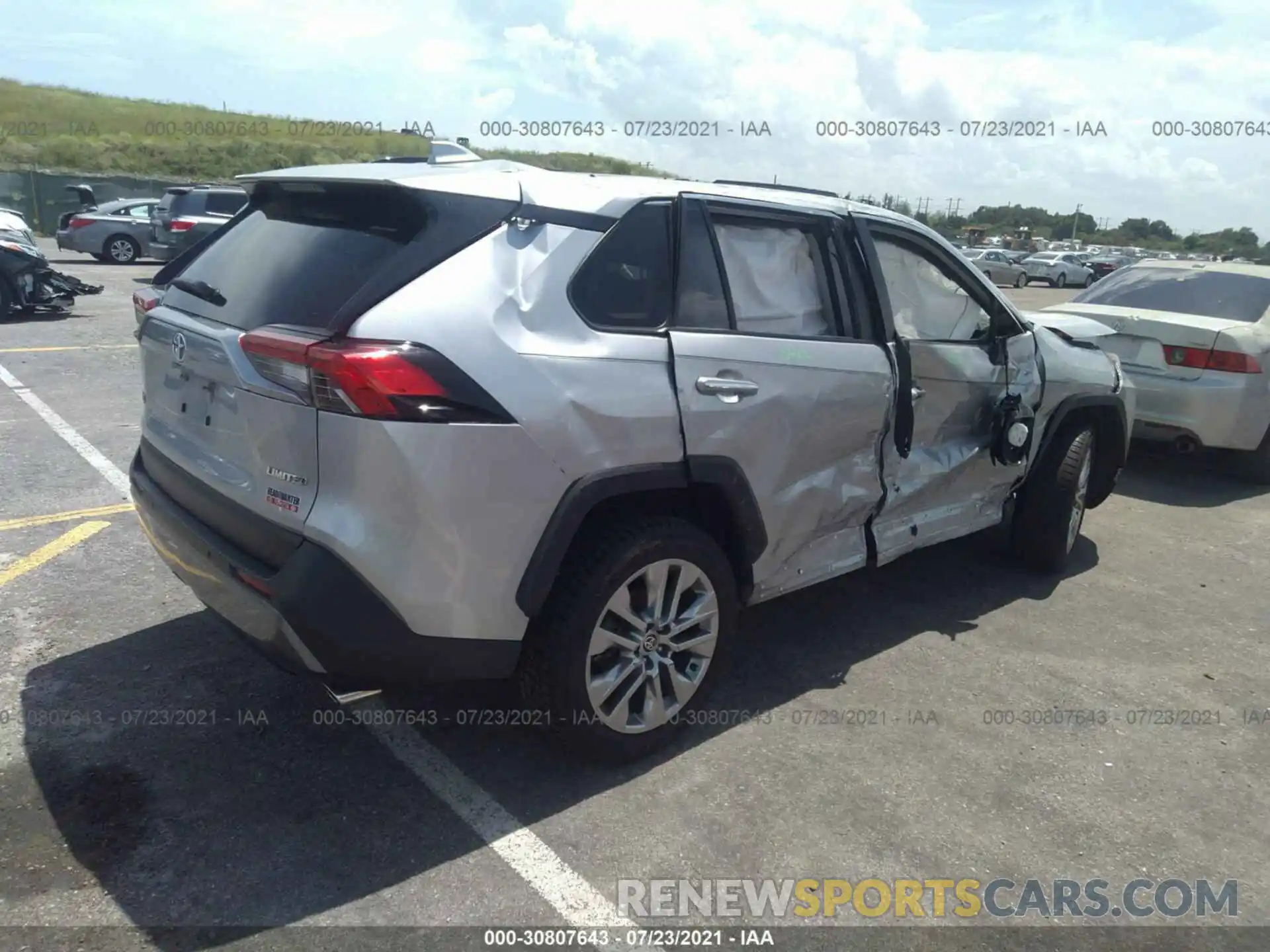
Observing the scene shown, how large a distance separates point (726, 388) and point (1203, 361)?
536 cm

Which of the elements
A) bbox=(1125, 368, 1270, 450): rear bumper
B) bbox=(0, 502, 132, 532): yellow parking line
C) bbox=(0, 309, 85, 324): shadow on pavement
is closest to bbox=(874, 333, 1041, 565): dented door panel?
bbox=(1125, 368, 1270, 450): rear bumper

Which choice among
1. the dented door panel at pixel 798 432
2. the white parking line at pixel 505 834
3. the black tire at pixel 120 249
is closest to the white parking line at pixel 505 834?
the white parking line at pixel 505 834

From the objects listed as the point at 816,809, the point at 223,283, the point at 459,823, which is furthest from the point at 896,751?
the point at 223,283

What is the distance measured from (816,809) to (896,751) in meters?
0.53

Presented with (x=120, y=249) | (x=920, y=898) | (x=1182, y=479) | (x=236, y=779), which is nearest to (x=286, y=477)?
(x=236, y=779)

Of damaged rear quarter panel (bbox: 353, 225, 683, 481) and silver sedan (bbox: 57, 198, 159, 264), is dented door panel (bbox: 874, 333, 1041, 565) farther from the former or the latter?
silver sedan (bbox: 57, 198, 159, 264)

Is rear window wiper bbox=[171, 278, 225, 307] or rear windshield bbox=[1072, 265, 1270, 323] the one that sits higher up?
rear windshield bbox=[1072, 265, 1270, 323]

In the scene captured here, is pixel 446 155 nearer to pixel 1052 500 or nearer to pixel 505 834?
pixel 505 834

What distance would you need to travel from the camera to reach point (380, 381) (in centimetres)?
257

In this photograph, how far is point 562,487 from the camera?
2.88 metres

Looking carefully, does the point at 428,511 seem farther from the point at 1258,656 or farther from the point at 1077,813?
the point at 1258,656

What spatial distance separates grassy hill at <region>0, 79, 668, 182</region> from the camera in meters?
45.3

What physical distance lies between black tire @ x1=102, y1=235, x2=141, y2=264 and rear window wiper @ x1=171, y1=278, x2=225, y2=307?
2007 cm

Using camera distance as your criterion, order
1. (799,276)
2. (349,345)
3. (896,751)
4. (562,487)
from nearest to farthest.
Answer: (349,345) → (562,487) → (896,751) → (799,276)
